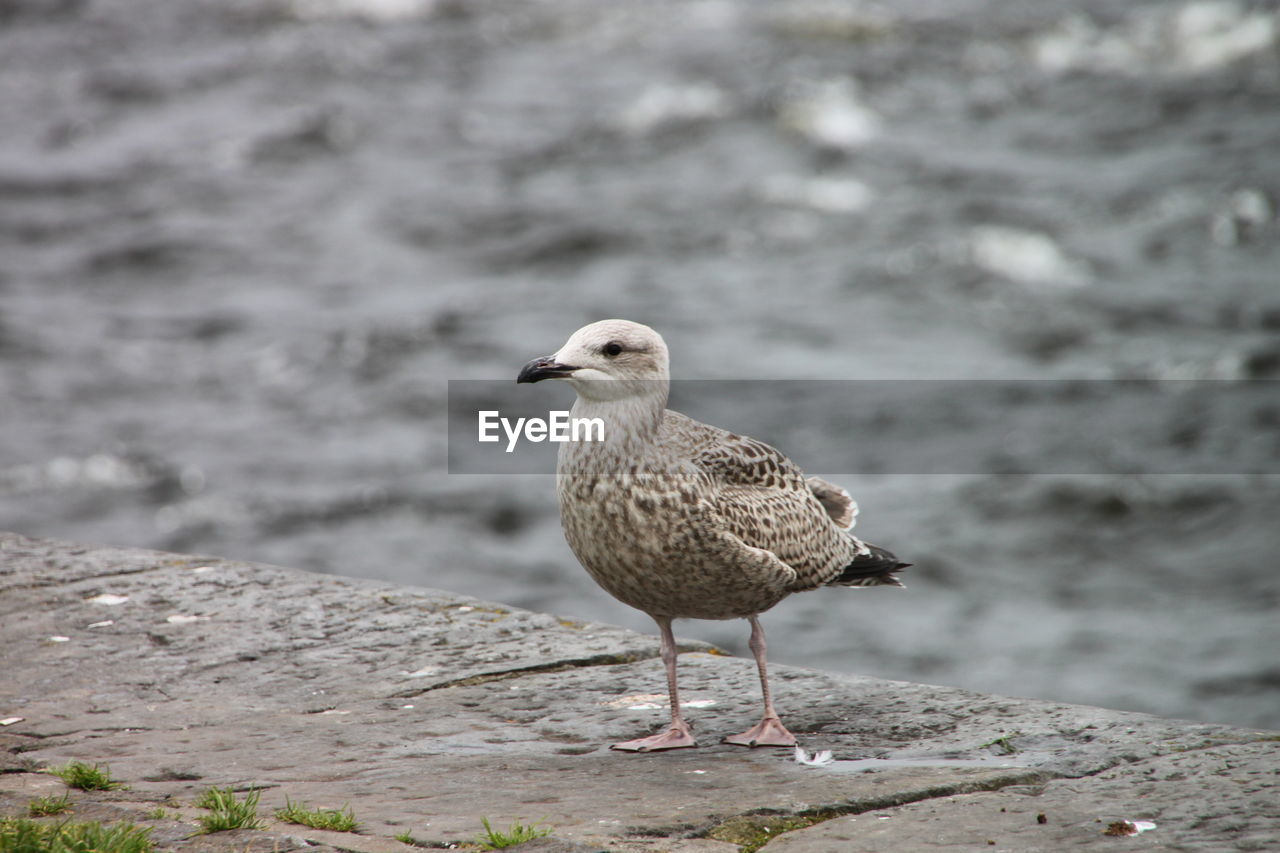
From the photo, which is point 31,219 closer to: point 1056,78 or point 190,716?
point 1056,78

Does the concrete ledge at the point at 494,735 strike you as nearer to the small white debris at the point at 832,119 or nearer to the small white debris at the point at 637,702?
the small white debris at the point at 637,702

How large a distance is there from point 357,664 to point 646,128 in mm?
16047

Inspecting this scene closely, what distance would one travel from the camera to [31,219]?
2041 cm

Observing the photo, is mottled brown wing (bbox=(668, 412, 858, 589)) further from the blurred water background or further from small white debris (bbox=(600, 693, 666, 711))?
the blurred water background

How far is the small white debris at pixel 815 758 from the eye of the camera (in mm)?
4914

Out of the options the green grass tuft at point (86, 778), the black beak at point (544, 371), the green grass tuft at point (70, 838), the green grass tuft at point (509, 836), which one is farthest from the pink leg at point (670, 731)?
the green grass tuft at point (70, 838)

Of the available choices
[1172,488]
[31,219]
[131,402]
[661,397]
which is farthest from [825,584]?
[31,219]

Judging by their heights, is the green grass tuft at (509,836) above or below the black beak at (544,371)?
below

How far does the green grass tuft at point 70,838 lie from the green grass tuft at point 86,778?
1.55ft

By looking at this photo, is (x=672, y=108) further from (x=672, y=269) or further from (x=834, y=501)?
(x=834, y=501)

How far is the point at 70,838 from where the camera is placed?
3861 mm

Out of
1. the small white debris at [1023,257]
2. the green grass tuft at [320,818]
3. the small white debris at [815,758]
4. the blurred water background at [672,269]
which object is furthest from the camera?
the small white debris at [1023,257]

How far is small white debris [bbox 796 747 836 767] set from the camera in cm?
491

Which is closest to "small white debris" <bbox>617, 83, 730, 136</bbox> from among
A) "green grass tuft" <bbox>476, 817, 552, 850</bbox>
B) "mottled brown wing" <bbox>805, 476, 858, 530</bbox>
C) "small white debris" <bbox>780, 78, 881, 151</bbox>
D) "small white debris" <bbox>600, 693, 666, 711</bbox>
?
"small white debris" <bbox>780, 78, 881, 151</bbox>
